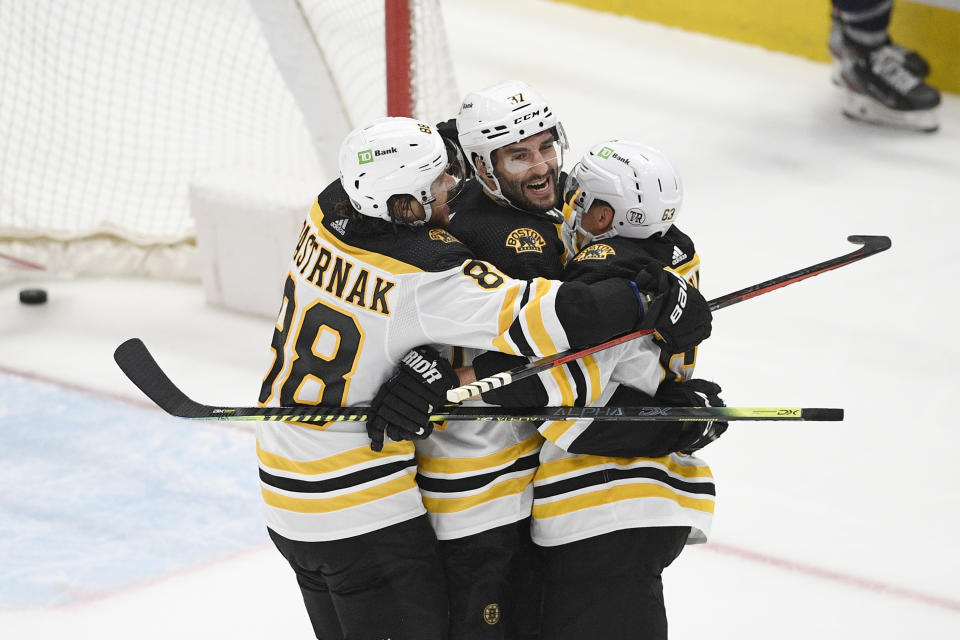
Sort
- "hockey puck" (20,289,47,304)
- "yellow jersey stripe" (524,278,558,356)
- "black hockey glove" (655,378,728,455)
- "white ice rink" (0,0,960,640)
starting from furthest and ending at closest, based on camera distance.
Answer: "hockey puck" (20,289,47,304)
"white ice rink" (0,0,960,640)
"black hockey glove" (655,378,728,455)
"yellow jersey stripe" (524,278,558,356)

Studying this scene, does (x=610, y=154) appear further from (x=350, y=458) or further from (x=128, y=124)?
(x=128, y=124)

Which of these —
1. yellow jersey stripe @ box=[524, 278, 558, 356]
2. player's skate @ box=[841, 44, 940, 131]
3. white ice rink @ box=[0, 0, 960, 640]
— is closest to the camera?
yellow jersey stripe @ box=[524, 278, 558, 356]

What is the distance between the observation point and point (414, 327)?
7.55ft

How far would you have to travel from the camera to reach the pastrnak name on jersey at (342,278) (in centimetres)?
229

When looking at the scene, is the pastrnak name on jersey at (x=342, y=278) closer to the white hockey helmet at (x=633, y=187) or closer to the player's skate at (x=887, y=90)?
the white hockey helmet at (x=633, y=187)

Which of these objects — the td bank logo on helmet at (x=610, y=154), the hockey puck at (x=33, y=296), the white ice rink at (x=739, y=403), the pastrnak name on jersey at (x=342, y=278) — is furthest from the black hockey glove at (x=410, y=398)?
the hockey puck at (x=33, y=296)

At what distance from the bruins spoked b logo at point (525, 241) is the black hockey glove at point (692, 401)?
36 centimetres

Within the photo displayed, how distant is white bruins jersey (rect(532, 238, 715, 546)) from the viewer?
2396 mm

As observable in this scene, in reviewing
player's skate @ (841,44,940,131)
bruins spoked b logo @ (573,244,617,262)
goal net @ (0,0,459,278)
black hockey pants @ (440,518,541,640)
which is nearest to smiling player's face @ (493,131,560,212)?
bruins spoked b logo @ (573,244,617,262)

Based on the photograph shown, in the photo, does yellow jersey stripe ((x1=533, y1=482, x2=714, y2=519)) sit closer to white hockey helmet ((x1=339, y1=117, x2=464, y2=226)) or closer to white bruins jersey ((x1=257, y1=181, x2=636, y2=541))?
white bruins jersey ((x1=257, y1=181, x2=636, y2=541))

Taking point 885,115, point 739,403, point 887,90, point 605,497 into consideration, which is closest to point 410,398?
point 605,497

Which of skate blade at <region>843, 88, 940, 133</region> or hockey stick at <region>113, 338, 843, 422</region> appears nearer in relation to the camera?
hockey stick at <region>113, 338, 843, 422</region>

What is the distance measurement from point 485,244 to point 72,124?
3.47 m

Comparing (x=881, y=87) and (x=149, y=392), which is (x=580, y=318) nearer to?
(x=149, y=392)
